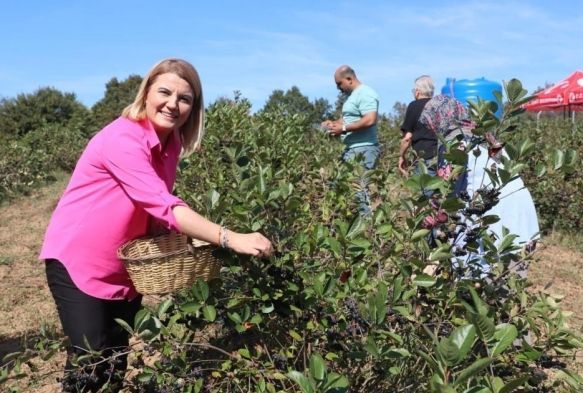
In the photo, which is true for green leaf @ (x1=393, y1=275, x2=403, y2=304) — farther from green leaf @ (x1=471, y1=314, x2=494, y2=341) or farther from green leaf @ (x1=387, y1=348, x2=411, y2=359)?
green leaf @ (x1=471, y1=314, x2=494, y2=341)

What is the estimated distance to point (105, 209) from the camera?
1993 millimetres

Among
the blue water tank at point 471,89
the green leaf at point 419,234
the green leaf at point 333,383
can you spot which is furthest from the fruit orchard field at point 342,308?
the blue water tank at point 471,89

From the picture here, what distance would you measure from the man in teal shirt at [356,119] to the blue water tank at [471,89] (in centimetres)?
244

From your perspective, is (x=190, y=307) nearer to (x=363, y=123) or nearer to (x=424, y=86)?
(x=363, y=123)

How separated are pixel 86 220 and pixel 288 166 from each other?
2048mm

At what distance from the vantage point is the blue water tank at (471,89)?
2691 millimetres

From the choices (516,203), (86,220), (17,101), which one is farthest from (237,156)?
(17,101)

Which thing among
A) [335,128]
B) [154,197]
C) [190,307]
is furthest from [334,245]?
[335,128]

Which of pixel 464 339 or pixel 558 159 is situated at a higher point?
pixel 558 159

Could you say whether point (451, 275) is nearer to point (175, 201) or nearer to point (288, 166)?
point (175, 201)

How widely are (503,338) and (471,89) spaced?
184cm

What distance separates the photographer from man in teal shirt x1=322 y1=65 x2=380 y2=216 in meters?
5.39

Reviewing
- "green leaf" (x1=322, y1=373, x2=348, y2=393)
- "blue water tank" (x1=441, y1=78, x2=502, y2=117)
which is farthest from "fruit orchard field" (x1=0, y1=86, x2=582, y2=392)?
"blue water tank" (x1=441, y1=78, x2=502, y2=117)

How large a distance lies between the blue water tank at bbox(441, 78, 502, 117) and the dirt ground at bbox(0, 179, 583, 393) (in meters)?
0.81
